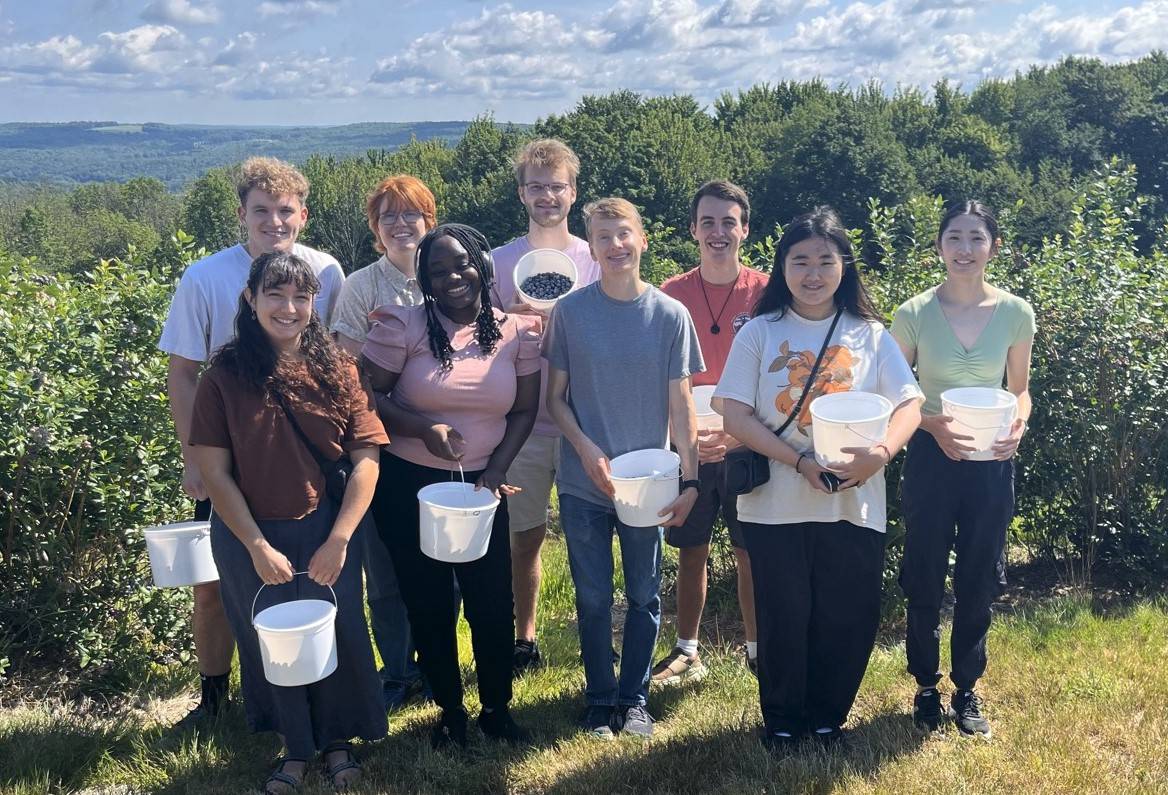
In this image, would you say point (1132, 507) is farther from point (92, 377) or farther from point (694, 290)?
point (92, 377)

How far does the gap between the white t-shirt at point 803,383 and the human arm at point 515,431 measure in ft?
2.42

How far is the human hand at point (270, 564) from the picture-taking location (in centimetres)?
325

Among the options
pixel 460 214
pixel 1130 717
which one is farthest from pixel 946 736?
pixel 460 214

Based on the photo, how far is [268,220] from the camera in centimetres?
390

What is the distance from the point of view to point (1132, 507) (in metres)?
5.59

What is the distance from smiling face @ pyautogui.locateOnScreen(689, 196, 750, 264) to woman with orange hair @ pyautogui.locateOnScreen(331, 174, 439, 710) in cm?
117

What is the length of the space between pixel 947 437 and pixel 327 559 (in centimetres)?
224

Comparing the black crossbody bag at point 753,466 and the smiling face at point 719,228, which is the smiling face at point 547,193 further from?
the black crossbody bag at point 753,466

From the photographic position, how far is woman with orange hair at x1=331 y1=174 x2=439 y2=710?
13.2 feet

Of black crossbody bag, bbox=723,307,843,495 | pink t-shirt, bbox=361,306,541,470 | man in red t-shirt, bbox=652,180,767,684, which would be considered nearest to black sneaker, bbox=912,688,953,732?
man in red t-shirt, bbox=652,180,767,684

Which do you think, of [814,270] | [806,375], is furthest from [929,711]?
[814,270]

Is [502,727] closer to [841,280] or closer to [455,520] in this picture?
[455,520]

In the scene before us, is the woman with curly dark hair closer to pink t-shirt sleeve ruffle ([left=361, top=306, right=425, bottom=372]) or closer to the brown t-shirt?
the brown t-shirt

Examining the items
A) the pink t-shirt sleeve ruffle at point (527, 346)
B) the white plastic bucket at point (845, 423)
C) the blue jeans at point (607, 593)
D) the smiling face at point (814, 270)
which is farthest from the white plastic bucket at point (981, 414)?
the pink t-shirt sleeve ruffle at point (527, 346)
